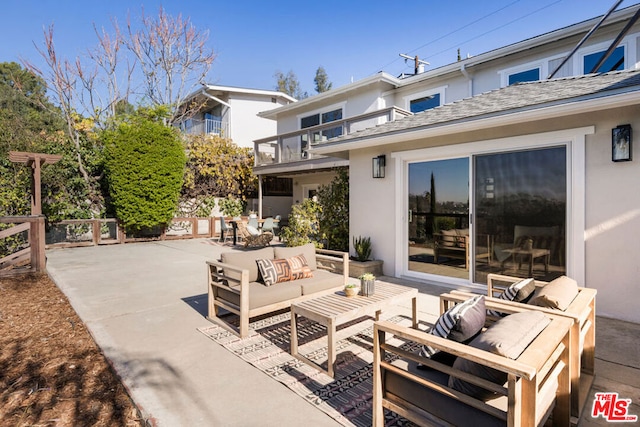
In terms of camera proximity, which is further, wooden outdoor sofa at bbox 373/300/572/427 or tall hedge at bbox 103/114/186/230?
tall hedge at bbox 103/114/186/230

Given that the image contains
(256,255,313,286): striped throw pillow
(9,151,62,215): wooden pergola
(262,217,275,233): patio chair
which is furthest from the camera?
(262,217,275,233): patio chair

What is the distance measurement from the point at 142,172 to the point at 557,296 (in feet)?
39.9

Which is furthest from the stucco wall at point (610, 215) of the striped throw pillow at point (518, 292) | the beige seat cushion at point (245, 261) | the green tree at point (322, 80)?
the green tree at point (322, 80)

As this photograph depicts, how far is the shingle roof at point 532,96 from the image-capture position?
159 inches

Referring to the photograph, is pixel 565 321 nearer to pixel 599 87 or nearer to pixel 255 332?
pixel 255 332

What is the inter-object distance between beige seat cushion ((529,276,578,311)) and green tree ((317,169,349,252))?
524cm

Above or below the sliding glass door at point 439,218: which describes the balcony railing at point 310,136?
above

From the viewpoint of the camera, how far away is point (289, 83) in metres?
38.9

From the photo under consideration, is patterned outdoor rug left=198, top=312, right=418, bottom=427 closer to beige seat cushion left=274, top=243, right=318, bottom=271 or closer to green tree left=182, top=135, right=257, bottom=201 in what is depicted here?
beige seat cushion left=274, top=243, right=318, bottom=271

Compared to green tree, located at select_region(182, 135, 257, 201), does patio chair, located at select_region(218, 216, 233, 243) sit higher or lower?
lower

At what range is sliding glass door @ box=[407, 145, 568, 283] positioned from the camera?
15.9 ft

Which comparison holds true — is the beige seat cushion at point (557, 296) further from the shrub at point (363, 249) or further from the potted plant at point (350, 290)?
the shrub at point (363, 249)

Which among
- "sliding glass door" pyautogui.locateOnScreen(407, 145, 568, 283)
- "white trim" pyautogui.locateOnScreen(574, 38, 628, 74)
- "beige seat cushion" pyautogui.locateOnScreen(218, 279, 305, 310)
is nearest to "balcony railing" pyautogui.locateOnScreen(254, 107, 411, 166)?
"sliding glass door" pyautogui.locateOnScreen(407, 145, 568, 283)

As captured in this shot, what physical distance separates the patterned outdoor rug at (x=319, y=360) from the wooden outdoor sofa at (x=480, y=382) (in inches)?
15.9
